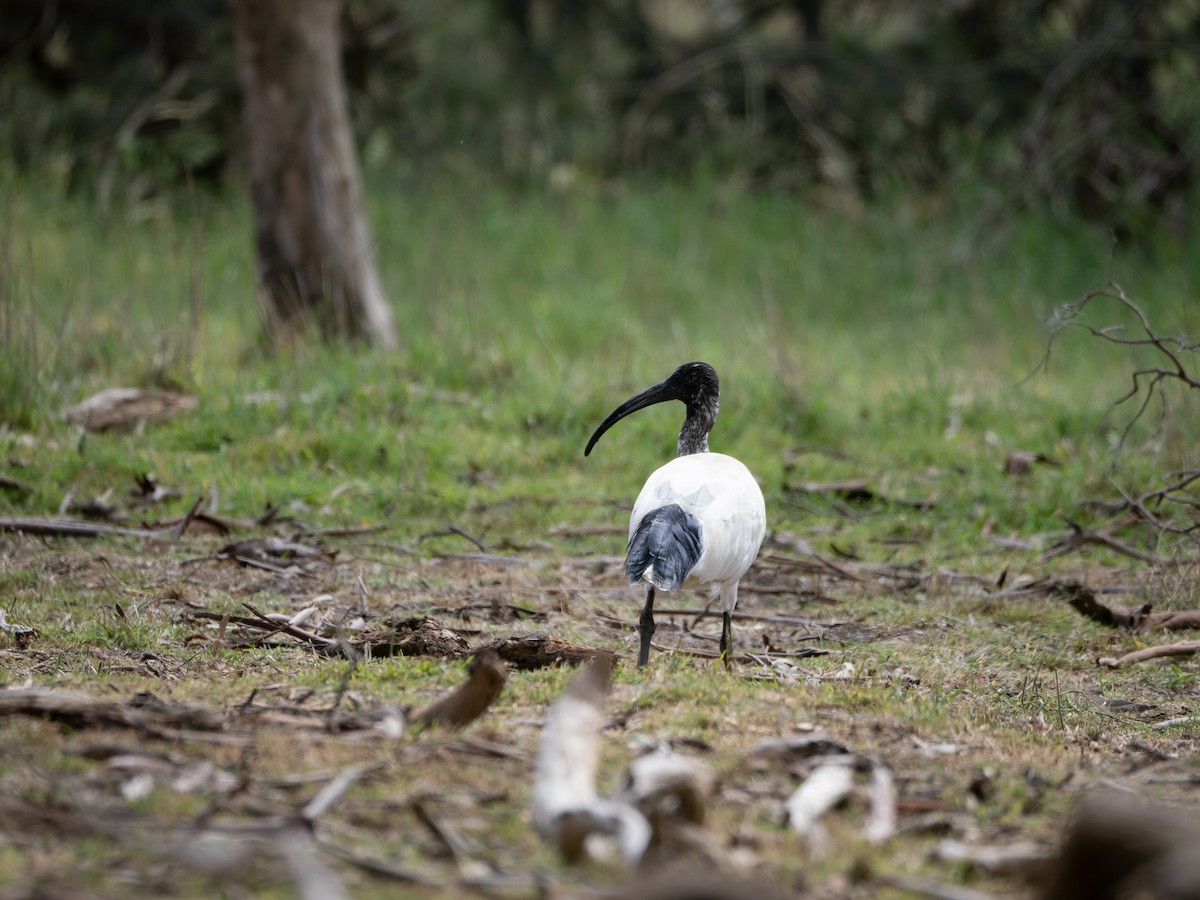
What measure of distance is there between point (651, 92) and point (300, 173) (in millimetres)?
6389

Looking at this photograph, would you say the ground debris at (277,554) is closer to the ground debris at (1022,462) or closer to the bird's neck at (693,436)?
the bird's neck at (693,436)

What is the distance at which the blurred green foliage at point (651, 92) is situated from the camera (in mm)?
13414

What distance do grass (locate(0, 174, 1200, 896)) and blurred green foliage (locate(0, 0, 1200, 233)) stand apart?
78 cm

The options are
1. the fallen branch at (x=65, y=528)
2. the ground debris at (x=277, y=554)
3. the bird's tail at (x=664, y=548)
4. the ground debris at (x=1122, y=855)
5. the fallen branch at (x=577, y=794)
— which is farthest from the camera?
the fallen branch at (x=65, y=528)

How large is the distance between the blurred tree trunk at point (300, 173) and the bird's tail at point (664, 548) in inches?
211

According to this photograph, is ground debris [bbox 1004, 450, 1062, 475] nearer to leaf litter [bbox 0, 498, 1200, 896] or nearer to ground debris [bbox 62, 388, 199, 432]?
leaf litter [bbox 0, 498, 1200, 896]

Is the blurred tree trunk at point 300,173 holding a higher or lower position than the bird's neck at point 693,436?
higher

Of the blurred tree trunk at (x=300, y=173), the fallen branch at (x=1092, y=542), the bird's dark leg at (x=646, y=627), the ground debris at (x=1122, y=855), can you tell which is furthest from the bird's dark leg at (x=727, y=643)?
the blurred tree trunk at (x=300, y=173)

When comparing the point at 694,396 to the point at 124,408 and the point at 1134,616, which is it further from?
the point at 124,408

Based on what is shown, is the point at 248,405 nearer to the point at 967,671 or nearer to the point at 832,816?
the point at 967,671

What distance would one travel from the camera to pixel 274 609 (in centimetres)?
524

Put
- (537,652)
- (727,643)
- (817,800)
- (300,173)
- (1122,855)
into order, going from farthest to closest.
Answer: (300,173) → (727,643) → (537,652) → (817,800) → (1122,855)

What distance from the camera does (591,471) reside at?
304 inches

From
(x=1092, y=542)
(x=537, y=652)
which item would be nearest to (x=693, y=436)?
(x=537, y=652)
